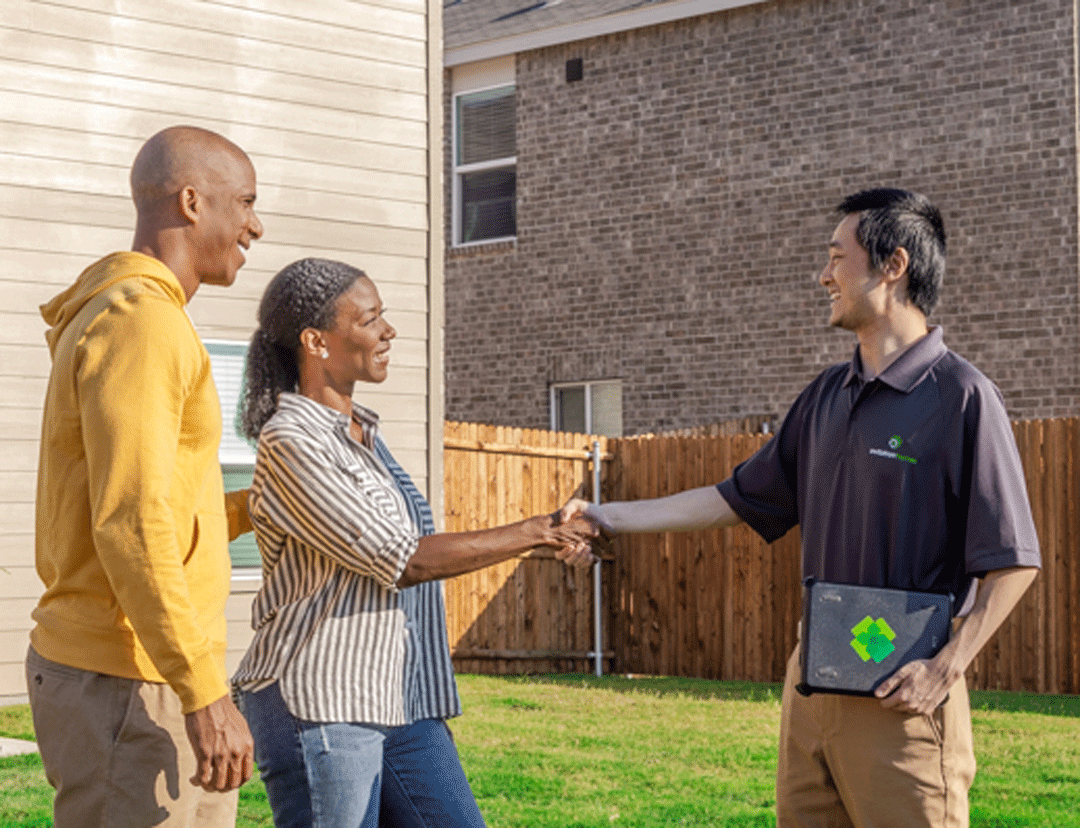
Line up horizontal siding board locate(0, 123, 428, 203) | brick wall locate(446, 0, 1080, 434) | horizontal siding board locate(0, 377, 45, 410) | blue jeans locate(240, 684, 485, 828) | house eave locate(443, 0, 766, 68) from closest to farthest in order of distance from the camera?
1. blue jeans locate(240, 684, 485, 828)
2. horizontal siding board locate(0, 377, 45, 410)
3. horizontal siding board locate(0, 123, 428, 203)
4. brick wall locate(446, 0, 1080, 434)
5. house eave locate(443, 0, 766, 68)

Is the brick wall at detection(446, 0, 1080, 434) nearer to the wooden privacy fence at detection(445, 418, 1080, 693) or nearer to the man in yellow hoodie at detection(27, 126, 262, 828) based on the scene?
the wooden privacy fence at detection(445, 418, 1080, 693)

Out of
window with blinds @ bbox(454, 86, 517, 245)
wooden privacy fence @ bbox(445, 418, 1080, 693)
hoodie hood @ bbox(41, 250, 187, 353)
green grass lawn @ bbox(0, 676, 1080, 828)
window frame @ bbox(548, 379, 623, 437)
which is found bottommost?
green grass lawn @ bbox(0, 676, 1080, 828)

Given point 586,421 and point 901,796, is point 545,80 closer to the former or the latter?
point 586,421

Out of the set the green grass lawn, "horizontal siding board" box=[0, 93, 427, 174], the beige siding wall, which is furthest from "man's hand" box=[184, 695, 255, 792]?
"horizontal siding board" box=[0, 93, 427, 174]

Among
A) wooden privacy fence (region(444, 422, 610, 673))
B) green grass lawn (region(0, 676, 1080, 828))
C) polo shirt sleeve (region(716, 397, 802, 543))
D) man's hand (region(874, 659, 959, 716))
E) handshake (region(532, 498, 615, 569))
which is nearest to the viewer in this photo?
man's hand (region(874, 659, 959, 716))

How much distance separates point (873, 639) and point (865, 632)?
0.9 inches

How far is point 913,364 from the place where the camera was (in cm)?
375

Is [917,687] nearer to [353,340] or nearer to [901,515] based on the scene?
[901,515]

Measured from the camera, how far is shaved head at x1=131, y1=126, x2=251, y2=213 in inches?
127

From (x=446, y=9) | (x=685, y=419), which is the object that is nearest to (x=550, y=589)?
(x=685, y=419)

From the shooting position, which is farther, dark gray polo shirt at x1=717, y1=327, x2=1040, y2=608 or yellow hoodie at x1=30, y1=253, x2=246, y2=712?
dark gray polo shirt at x1=717, y1=327, x2=1040, y2=608

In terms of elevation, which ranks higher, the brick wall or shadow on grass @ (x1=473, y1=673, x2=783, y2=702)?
the brick wall

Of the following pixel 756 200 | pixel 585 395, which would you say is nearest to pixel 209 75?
pixel 756 200

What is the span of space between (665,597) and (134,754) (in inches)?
474
